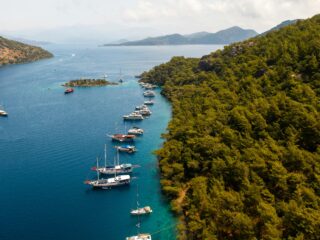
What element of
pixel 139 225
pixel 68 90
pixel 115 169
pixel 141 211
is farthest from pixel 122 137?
pixel 68 90

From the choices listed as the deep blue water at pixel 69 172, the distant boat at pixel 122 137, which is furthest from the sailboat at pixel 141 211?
the distant boat at pixel 122 137

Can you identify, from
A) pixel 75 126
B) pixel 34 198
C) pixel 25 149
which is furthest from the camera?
pixel 75 126

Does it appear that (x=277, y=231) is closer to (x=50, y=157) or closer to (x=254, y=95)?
(x=254, y=95)

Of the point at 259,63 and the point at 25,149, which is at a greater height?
the point at 259,63

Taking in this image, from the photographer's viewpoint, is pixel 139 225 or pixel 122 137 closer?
pixel 139 225

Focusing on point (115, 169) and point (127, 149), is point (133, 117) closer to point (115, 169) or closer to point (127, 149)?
point (127, 149)

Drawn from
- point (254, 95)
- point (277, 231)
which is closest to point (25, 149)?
point (254, 95)

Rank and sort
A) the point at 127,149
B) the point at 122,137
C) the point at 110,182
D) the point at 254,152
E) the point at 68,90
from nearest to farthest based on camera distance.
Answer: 1. the point at 254,152
2. the point at 110,182
3. the point at 127,149
4. the point at 122,137
5. the point at 68,90

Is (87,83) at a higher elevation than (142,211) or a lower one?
higher
